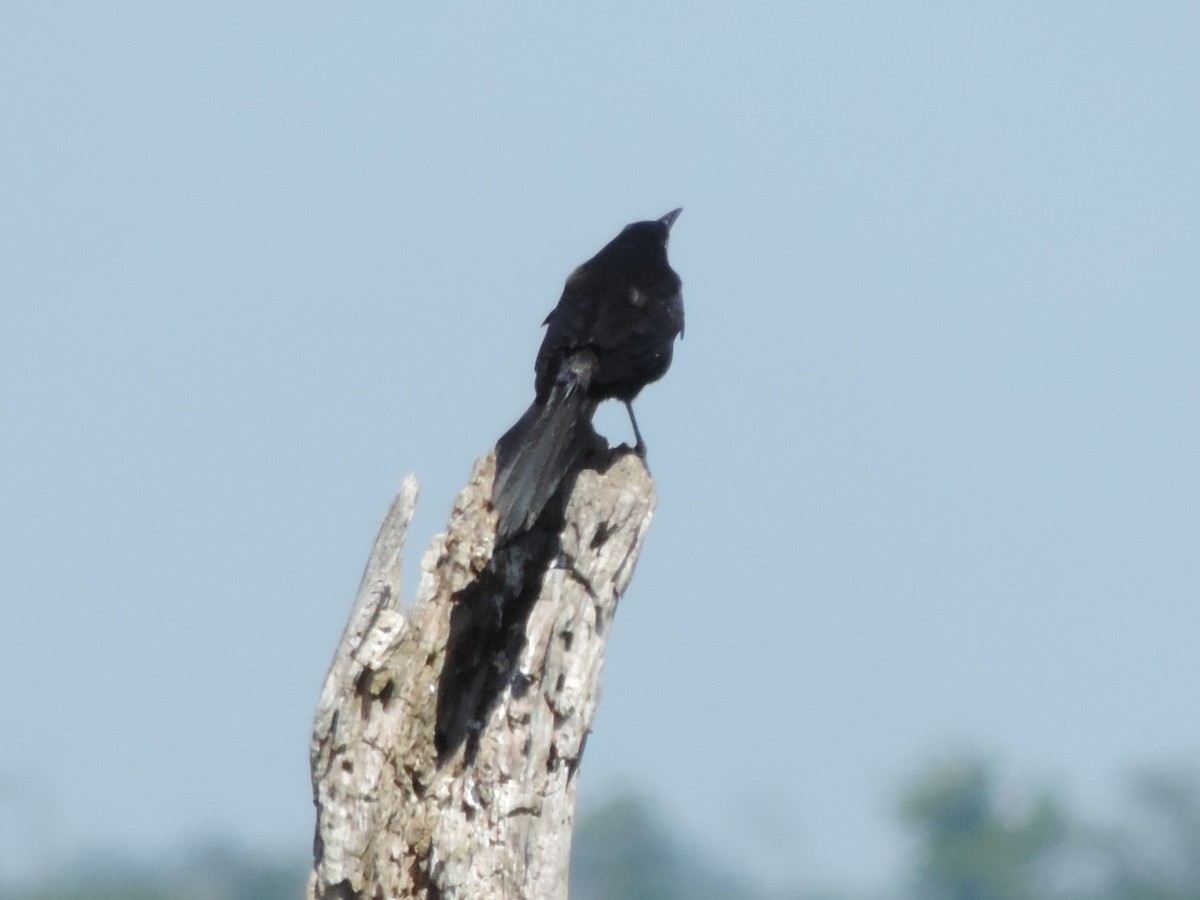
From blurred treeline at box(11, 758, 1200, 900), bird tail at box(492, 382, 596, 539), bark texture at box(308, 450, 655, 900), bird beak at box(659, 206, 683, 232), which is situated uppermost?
blurred treeline at box(11, 758, 1200, 900)

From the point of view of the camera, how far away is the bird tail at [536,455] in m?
6.14

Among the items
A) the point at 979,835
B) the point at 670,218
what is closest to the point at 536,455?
the point at 670,218

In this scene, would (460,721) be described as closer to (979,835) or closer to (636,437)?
(636,437)

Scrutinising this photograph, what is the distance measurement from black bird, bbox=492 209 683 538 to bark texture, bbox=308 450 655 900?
223 mm

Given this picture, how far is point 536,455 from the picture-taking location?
6.36 metres

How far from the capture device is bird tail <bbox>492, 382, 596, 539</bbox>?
614 cm

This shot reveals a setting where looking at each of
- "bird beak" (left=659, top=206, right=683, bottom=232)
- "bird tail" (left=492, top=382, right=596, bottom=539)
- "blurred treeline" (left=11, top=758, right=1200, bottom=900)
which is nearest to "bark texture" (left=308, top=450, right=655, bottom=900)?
"bird tail" (left=492, top=382, right=596, bottom=539)

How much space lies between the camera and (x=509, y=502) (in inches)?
242

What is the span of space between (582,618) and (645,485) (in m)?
0.56

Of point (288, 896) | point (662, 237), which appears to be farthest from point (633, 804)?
point (662, 237)

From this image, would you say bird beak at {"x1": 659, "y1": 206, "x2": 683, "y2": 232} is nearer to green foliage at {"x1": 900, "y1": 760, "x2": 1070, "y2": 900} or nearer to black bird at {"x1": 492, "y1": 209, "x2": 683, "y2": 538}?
black bird at {"x1": 492, "y1": 209, "x2": 683, "y2": 538}

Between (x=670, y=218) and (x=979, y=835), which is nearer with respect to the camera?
(x=670, y=218)

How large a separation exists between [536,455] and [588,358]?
3.50 feet

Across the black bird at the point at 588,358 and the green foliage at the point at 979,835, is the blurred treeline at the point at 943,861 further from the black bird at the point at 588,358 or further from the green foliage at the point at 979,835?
the black bird at the point at 588,358
